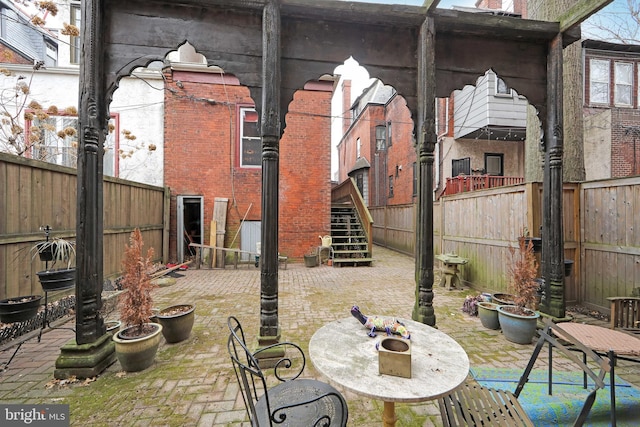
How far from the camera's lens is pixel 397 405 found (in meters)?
2.44

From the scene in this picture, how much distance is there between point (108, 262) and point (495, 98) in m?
13.2

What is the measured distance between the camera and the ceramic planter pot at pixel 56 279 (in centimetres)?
302

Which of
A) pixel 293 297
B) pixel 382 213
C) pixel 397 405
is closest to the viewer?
pixel 397 405

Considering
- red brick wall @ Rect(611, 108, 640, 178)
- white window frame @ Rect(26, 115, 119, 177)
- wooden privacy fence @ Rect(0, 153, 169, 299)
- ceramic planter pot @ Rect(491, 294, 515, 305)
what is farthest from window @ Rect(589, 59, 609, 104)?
white window frame @ Rect(26, 115, 119, 177)

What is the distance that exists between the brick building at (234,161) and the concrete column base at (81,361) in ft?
19.3

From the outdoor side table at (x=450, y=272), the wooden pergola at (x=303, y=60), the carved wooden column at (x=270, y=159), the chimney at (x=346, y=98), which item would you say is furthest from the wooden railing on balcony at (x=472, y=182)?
the chimney at (x=346, y=98)

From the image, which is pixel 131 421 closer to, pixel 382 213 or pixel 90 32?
pixel 90 32

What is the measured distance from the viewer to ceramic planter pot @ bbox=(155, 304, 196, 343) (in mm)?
3447

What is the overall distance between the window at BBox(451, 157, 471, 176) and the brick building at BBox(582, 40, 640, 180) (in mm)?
4311

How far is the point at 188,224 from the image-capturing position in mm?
9133

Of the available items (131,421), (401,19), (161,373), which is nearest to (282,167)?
(401,19)

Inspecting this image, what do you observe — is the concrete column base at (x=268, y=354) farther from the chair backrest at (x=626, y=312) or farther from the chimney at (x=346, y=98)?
the chimney at (x=346, y=98)

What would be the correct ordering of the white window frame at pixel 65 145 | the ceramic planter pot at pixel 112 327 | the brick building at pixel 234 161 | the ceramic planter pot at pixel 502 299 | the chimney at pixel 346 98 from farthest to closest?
the chimney at pixel 346 98
the brick building at pixel 234 161
the white window frame at pixel 65 145
the ceramic planter pot at pixel 502 299
the ceramic planter pot at pixel 112 327

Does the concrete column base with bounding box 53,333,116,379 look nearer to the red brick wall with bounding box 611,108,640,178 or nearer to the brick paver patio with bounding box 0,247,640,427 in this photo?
the brick paver patio with bounding box 0,247,640,427
